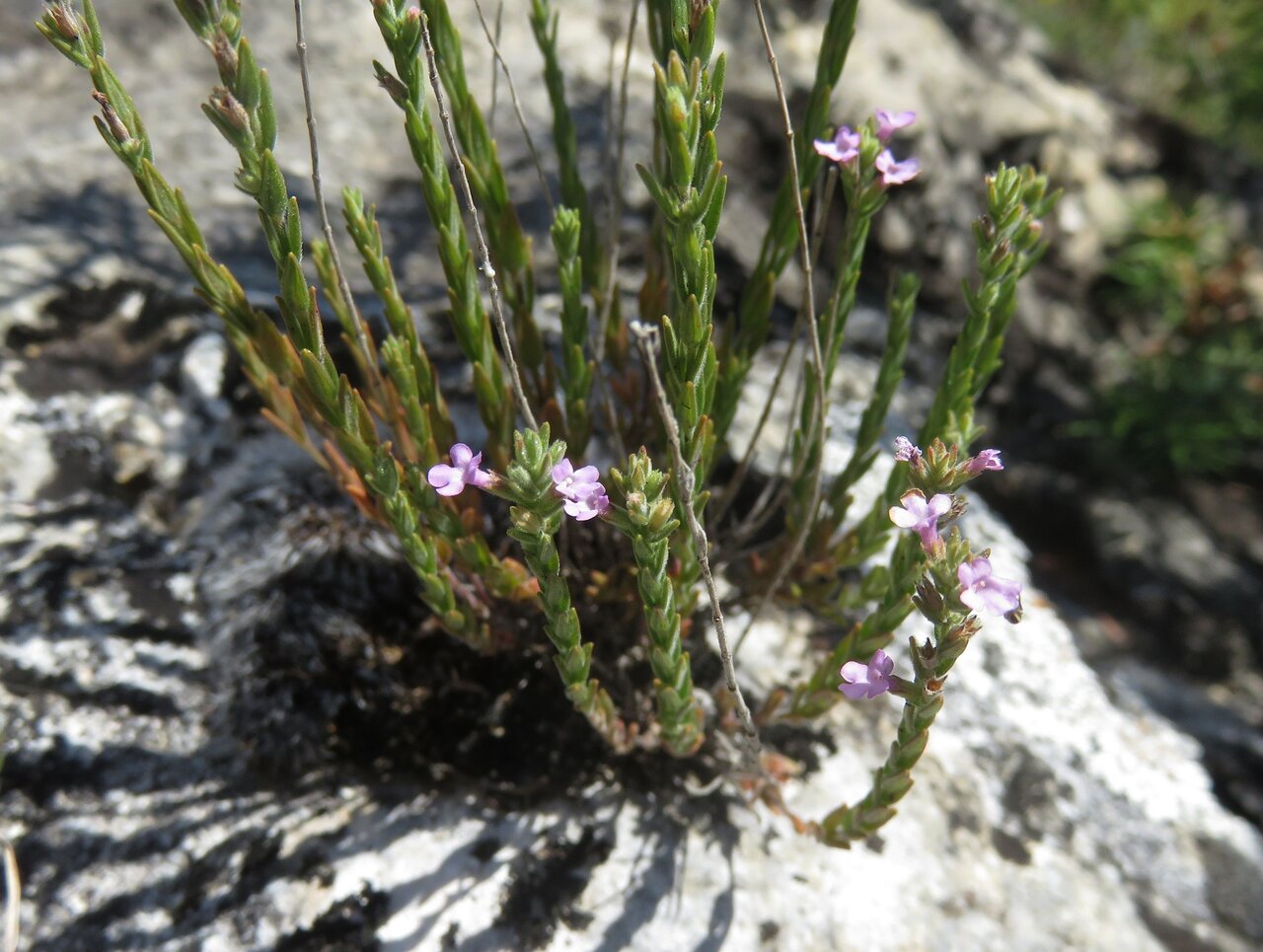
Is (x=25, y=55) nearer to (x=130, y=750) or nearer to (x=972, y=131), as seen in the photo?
(x=130, y=750)

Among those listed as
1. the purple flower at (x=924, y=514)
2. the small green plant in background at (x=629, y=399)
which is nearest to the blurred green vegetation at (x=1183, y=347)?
the small green plant in background at (x=629, y=399)

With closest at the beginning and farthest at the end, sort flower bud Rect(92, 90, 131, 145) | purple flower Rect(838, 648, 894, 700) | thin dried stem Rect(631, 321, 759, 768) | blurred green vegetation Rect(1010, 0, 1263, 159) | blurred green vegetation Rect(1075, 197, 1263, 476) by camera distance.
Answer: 1. thin dried stem Rect(631, 321, 759, 768)
2. flower bud Rect(92, 90, 131, 145)
3. purple flower Rect(838, 648, 894, 700)
4. blurred green vegetation Rect(1075, 197, 1263, 476)
5. blurred green vegetation Rect(1010, 0, 1263, 159)

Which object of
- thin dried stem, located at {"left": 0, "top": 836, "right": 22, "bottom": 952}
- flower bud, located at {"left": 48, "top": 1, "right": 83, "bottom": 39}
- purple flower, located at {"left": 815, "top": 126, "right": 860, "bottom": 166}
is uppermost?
purple flower, located at {"left": 815, "top": 126, "right": 860, "bottom": 166}

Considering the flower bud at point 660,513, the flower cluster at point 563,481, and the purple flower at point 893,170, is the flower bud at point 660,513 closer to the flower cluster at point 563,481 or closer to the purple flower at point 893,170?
the flower cluster at point 563,481

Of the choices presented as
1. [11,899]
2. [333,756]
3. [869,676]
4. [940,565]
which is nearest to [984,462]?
[940,565]

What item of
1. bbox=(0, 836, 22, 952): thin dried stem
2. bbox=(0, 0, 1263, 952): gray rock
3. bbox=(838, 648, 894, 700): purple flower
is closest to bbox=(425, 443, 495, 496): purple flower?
bbox=(838, 648, 894, 700): purple flower

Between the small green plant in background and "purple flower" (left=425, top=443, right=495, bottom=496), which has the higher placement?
the small green plant in background

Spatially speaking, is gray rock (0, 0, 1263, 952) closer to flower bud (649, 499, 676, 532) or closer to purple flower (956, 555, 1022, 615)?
flower bud (649, 499, 676, 532)

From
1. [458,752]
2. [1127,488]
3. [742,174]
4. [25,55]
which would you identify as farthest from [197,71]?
[1127,488]

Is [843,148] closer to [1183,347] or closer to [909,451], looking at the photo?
[909,451]
